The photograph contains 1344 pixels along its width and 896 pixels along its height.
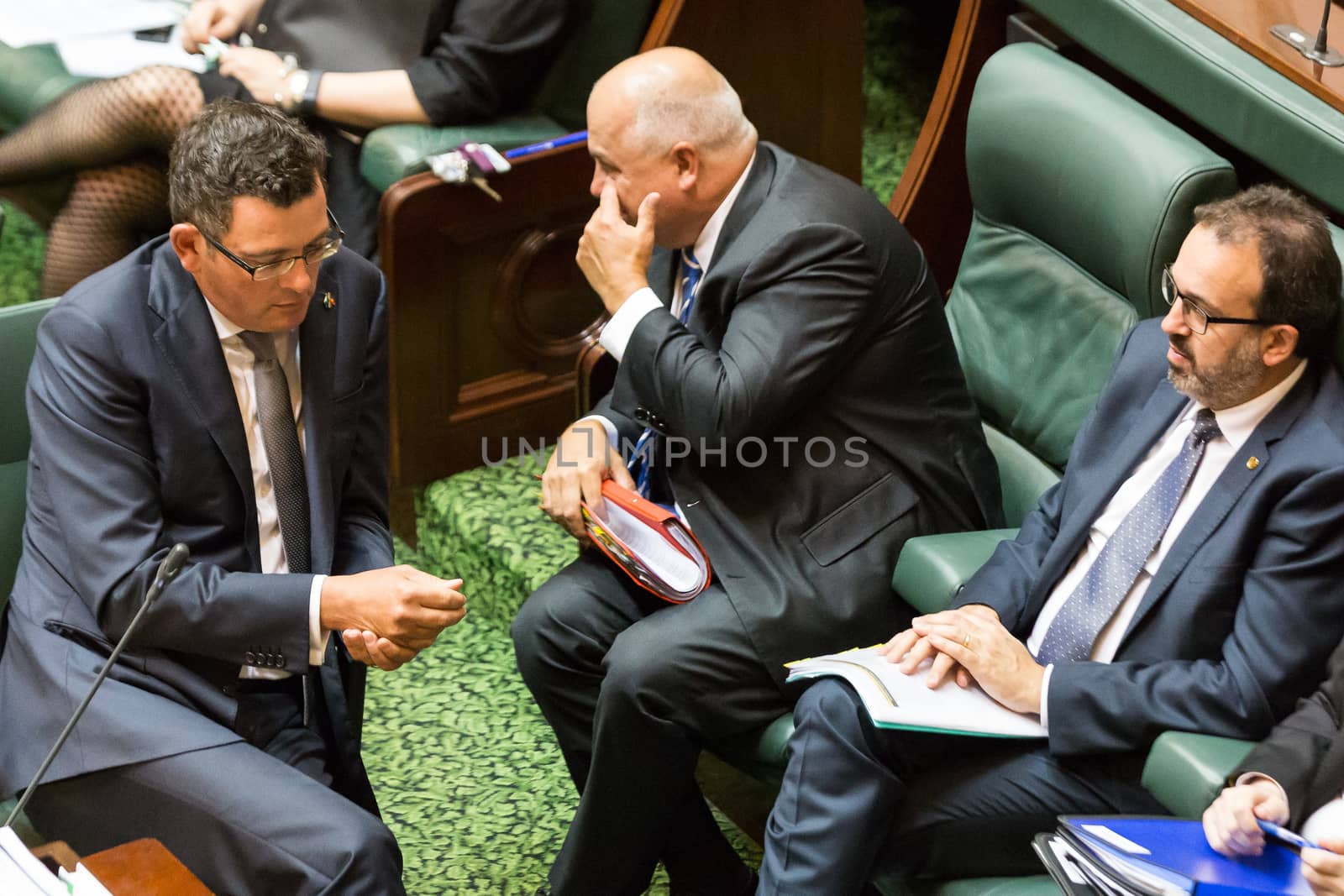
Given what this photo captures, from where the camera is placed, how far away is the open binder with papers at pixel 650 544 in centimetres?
253

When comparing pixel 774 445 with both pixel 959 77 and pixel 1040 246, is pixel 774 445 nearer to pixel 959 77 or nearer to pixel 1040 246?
pixel 1040 246

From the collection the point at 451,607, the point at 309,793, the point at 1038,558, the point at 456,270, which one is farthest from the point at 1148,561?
the point at 456,270

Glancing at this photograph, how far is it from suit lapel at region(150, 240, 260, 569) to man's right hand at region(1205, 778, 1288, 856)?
Result: 131 centimetres

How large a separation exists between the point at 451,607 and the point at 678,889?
75cm

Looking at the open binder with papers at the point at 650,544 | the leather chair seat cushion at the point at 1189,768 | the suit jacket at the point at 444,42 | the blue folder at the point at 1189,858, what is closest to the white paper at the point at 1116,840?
the blue folder at the point at 1189,858

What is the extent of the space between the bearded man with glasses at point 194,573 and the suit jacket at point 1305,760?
3.30ft

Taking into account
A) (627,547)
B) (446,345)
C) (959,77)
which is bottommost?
(446,345)

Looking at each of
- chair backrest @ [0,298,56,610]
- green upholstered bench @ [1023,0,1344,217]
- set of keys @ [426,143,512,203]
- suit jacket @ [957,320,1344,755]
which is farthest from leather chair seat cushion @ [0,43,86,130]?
suit jacket @ [957,320,1344,755]

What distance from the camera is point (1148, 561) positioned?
7.36 ft

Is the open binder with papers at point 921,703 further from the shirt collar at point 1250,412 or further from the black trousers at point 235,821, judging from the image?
the black trousers at point 235,821

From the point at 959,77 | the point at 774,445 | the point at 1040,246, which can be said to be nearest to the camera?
the point at 774,445

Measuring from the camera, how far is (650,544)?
8.46 feet

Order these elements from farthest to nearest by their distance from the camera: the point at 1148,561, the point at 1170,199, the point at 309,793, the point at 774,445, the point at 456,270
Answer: the point at 456,270 → the point at 774,445 → the point at 1170,199 → the point at 1148,561 → the point at 309,793

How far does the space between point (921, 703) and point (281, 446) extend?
940mm
